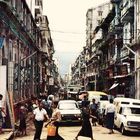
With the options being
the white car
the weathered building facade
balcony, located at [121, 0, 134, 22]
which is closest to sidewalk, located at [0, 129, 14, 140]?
the white car

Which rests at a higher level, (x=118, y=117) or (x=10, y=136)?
(x=118, y=117)

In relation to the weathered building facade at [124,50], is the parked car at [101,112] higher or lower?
lower

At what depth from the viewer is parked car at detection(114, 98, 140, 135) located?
24.2 m

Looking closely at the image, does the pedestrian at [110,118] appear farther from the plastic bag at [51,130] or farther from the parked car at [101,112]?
the plastic bag at [51,130]

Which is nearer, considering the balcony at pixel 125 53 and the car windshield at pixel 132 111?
the car windshield at pixel 132 111

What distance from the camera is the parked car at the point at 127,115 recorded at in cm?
2422

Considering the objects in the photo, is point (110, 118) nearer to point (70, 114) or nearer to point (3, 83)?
point (70, 114)

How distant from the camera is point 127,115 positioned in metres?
25.3

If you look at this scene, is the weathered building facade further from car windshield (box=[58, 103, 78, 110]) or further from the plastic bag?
the plastic bag

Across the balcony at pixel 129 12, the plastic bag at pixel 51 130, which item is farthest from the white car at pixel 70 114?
the balcony at pixel 129 12

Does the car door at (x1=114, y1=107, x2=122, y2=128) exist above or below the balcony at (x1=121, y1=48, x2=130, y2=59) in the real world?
below

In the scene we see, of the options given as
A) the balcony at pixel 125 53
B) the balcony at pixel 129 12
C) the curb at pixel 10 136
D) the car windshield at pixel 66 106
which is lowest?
the curb at pixel 10 136

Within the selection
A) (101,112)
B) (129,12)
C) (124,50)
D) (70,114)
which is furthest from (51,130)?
(124,50)

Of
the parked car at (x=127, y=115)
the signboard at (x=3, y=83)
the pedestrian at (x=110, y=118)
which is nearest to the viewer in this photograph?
the parked car at (x=127, y=115)
